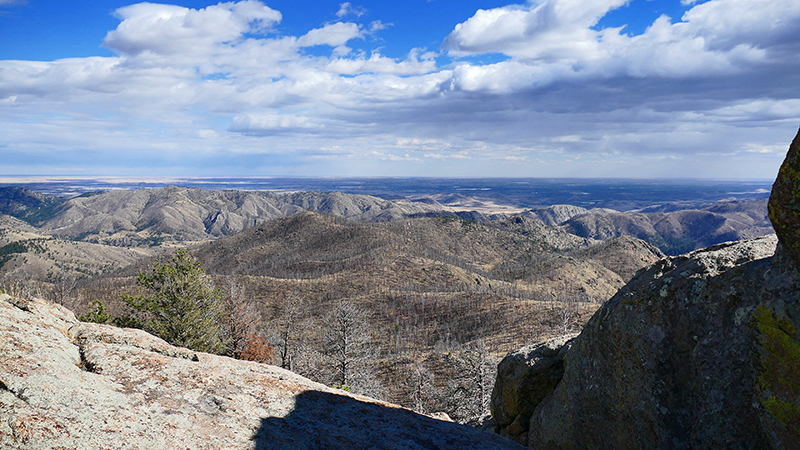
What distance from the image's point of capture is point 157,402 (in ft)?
32.6

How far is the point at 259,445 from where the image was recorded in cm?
955

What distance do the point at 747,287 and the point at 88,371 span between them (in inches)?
631

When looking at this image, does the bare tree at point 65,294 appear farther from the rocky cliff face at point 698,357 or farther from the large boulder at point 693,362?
the rocky cliff face at point 698,357

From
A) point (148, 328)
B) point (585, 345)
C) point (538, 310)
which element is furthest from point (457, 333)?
point (585, 345)

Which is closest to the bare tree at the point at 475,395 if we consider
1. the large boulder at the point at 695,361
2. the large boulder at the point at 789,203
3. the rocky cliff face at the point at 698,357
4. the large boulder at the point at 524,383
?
the large boulder at the point at 524,383

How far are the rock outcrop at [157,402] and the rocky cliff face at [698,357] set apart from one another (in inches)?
119

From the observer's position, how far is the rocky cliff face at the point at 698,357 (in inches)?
337

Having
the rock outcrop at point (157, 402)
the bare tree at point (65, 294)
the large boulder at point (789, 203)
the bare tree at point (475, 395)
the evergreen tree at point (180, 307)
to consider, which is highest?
the large boulder at point (789, 203)

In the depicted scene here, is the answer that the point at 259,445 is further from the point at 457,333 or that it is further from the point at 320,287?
the point at 320,287

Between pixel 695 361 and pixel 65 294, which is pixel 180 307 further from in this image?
pixel 695 361

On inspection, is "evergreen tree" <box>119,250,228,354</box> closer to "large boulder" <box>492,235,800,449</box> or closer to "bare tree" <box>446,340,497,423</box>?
"bare tree" <box>446,340,497,423</box>

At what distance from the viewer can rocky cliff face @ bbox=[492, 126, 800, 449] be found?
8555mm

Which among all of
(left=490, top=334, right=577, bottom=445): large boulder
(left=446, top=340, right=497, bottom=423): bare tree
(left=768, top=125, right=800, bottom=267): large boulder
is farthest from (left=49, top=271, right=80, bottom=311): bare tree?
(left=768, top=125, right=800, bottom=267): large boulder

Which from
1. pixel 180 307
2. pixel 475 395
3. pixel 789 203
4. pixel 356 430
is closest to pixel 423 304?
pixel 475 395
